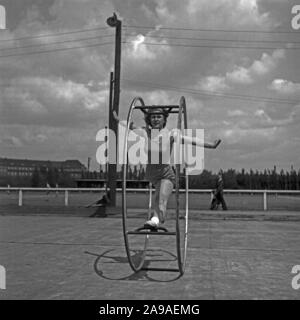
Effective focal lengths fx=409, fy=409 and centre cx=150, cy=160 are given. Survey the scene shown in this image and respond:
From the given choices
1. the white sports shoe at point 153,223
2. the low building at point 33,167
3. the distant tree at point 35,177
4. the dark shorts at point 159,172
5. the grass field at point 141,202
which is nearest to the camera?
the white sports shoe at point 153,223

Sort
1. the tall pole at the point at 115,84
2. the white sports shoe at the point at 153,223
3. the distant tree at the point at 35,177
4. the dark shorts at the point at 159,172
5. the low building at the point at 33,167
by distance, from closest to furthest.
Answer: the white sports shoe at the point at 153,223 < the dark shorts at the point at 159,172 < the tall pole at the point at 115,84 < the low building at the point at 33,167 < the distant tree at the point at 35,177

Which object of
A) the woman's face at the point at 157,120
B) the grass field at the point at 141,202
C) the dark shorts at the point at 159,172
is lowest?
the grass field at the point at 141,202

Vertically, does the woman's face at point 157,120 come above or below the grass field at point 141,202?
above

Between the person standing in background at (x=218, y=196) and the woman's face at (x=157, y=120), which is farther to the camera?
the person standing in background at (x=218, y=196)

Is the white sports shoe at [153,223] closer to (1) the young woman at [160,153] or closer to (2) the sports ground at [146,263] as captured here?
(1) the young woman at [160,153]

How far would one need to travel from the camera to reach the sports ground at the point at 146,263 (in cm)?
541

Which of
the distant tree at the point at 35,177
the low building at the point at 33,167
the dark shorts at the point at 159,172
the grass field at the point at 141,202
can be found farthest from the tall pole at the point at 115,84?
the distant tree at the point at 35,177

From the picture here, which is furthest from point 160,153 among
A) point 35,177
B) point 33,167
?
point 33,167

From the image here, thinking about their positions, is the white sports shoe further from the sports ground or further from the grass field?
the grass field

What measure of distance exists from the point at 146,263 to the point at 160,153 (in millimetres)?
2207

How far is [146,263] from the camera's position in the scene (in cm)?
759
